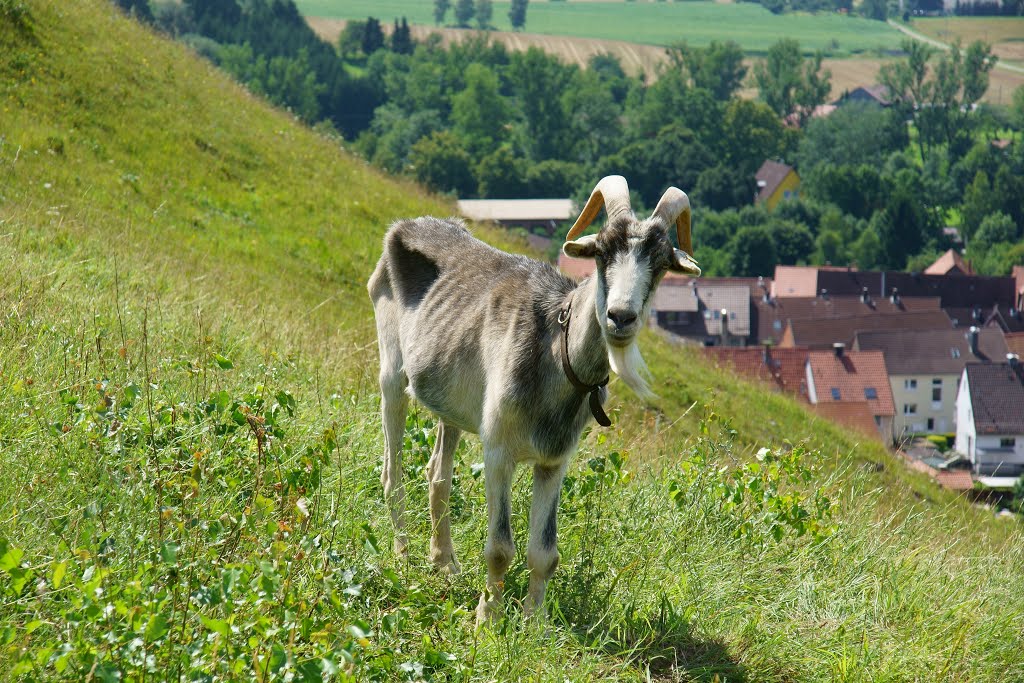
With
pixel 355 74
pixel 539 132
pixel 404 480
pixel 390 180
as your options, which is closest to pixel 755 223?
pixel 539 132

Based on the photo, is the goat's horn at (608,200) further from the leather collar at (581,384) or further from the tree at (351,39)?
the tree at (351,39)

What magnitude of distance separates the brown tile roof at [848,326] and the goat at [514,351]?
75642 millimetres

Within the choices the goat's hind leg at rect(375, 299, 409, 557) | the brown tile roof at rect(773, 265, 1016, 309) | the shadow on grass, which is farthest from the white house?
the shadow on grass

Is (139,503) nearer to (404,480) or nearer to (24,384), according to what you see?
(24,384)

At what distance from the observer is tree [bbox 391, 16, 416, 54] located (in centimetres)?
17612

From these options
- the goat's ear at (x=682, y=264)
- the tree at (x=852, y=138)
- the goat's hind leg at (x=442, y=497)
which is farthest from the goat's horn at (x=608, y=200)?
the tree at (x=852, y=138)

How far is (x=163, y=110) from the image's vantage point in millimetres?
18500

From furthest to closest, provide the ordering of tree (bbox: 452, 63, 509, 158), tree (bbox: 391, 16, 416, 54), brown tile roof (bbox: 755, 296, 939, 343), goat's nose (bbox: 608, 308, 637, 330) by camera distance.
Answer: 1. tree (bbox: 391, 16, 416, 54)
2. tree (bbox: 452, 63, 509, 158)
3. brown tile roof (bbox: 755, 296, 939, 343)
4. goat's nose (bbox: 608, 308, 637, 330)

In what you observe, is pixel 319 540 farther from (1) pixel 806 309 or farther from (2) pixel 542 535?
(1) pixel 806 309

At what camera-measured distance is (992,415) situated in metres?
62.7

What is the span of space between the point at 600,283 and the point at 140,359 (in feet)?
10.0

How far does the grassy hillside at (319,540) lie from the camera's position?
376cm

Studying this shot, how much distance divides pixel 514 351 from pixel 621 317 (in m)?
0.95

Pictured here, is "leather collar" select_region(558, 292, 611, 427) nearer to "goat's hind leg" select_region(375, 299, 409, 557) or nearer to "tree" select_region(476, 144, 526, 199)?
"goat's hind leg" select_region(375, 299, 409, 557)
